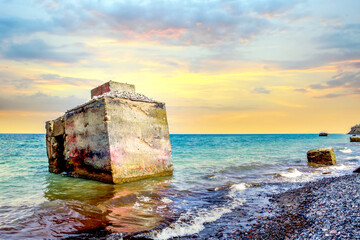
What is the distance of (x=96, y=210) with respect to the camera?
5.18 m

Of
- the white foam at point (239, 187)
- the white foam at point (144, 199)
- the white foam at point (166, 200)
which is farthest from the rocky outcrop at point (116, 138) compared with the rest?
the white foam at point (239, 187)

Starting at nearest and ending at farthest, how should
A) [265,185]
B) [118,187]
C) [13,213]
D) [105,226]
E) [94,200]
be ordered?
[105,226], [13,213], [94,200], [118,187], [265,185]

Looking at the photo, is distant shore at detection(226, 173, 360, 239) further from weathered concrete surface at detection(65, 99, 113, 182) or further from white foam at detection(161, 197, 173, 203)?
weathered concrete surface at detection(65, 99, 113, 182)

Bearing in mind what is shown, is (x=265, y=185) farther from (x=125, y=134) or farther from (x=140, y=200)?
(x=125, y=134)

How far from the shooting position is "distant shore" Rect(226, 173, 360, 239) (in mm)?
3334

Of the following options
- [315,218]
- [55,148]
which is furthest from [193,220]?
[55,148]

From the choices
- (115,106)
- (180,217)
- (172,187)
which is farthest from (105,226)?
(115,106)

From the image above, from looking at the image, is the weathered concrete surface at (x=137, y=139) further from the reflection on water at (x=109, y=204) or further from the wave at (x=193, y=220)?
the wave at (x=193, y=220)

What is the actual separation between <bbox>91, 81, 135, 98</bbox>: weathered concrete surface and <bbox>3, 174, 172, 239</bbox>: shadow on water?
129 inches

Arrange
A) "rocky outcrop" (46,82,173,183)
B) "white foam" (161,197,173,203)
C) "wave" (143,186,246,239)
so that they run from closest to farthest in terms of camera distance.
Answer: 1. "wave" (143,186,246,239)
2. "white foam" (161,197,173,203)
3. "rocky outcrop" (46,82,173,183)

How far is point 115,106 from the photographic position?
7281 mm

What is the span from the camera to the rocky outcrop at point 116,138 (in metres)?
7.09

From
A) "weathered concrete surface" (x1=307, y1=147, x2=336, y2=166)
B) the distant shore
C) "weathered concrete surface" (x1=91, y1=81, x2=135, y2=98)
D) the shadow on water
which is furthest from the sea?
"weathered concrete surface" (x1=307, y1=147, x2=336, y2=166)

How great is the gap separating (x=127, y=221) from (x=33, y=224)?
70.4 inches
